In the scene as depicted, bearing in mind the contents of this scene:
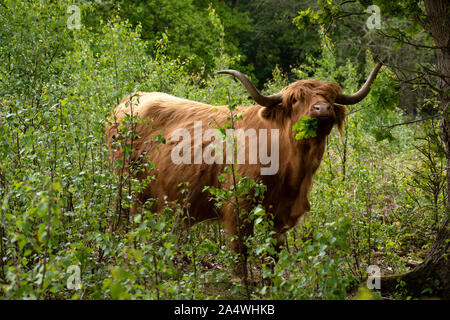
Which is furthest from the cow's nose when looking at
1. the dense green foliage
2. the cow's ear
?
the cow's ear

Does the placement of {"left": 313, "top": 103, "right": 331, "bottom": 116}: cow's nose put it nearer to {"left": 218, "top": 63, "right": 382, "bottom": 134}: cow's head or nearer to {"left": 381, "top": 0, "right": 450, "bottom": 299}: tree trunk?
{"left": 218, "top": 63, "right": 382, "bottom": 134}: cow's head

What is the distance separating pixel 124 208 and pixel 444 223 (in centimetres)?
249

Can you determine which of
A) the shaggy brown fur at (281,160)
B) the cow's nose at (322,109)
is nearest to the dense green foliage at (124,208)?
the shaggy brown fur at (281,160)

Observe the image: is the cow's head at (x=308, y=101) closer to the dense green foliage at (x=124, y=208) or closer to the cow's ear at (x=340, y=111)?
the cow's ear at (x=340, y=111)

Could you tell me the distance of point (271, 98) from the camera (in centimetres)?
455

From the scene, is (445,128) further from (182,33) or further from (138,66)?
(182,33)

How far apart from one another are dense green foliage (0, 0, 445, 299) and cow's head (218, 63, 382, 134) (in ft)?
1.04

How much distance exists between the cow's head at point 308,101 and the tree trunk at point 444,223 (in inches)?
29.8

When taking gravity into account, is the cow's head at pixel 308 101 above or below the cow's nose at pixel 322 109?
above

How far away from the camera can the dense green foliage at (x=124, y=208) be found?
263cm

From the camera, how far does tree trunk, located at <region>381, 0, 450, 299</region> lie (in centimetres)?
333
